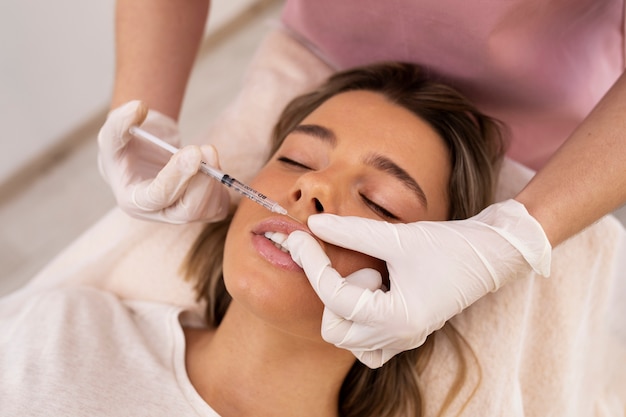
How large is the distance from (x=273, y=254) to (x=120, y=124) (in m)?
0.46

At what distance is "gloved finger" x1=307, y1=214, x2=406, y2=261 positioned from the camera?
3.19 ft

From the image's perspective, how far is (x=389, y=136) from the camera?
1.16m

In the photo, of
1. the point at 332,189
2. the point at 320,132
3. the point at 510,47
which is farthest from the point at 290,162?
the point at 510,47

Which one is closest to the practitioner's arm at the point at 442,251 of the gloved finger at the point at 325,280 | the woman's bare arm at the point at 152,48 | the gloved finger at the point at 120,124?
the gloved finger at the point at 325,280

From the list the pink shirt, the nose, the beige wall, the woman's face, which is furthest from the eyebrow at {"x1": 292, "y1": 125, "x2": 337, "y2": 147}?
the beige wall

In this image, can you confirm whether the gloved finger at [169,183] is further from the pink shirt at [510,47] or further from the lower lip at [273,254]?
the pink shirt at [510,47]

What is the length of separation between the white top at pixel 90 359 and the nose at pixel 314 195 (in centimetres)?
47

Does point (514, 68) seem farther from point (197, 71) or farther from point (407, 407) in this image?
point (197, 71)

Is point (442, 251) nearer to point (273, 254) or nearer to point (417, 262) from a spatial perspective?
point (417, 262)

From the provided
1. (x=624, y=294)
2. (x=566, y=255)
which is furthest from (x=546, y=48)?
(x=624, y=294)

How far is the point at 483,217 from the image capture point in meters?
1.05

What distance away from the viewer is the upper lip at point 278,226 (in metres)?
1.03

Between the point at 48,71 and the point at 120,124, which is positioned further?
the point at 48,71

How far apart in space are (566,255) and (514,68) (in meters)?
0.46
